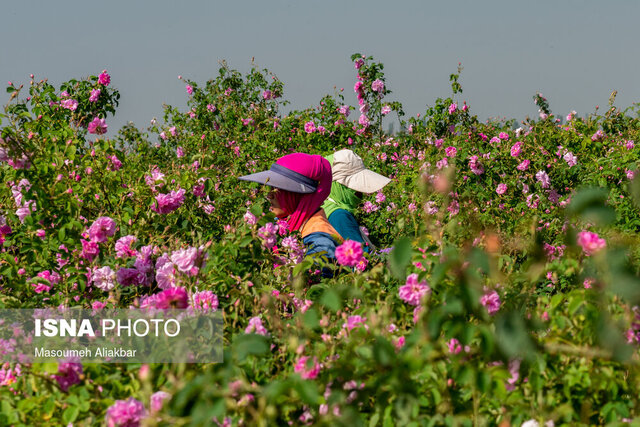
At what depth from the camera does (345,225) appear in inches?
163

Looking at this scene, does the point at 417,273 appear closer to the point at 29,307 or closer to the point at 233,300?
the point at 233,300

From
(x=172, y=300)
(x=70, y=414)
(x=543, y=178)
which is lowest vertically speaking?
(x=70, y=414)

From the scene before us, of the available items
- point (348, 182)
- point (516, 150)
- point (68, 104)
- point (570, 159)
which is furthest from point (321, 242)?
point (570, 159)

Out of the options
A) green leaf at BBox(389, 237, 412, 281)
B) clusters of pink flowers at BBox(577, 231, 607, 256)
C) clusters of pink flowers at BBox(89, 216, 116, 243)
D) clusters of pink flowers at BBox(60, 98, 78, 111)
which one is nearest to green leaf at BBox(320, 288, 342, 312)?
green leaf at BBox(389, 237, 412, 281)

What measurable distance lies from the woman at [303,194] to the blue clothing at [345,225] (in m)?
0.39

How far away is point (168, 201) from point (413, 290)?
4.98 feet

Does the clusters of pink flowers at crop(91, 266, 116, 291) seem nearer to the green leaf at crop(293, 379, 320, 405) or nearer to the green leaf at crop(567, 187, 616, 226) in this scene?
the green leaf at crop(293, 379, 320, 405)

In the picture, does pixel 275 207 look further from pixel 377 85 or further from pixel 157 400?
pixel 377 85

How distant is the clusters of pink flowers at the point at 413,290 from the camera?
74.3 inches

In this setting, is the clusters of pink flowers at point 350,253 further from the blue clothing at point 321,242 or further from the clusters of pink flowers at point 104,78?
the clusters of pink flowers at point 104,78

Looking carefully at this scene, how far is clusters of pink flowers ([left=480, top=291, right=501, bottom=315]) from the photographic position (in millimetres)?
1899

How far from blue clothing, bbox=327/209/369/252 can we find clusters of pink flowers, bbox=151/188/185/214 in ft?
4.19

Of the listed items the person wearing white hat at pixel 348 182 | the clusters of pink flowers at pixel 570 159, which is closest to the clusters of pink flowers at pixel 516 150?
the clusters of pink flowers at pixel 570 159

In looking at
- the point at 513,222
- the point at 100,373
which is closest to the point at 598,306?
the point at 100,373
